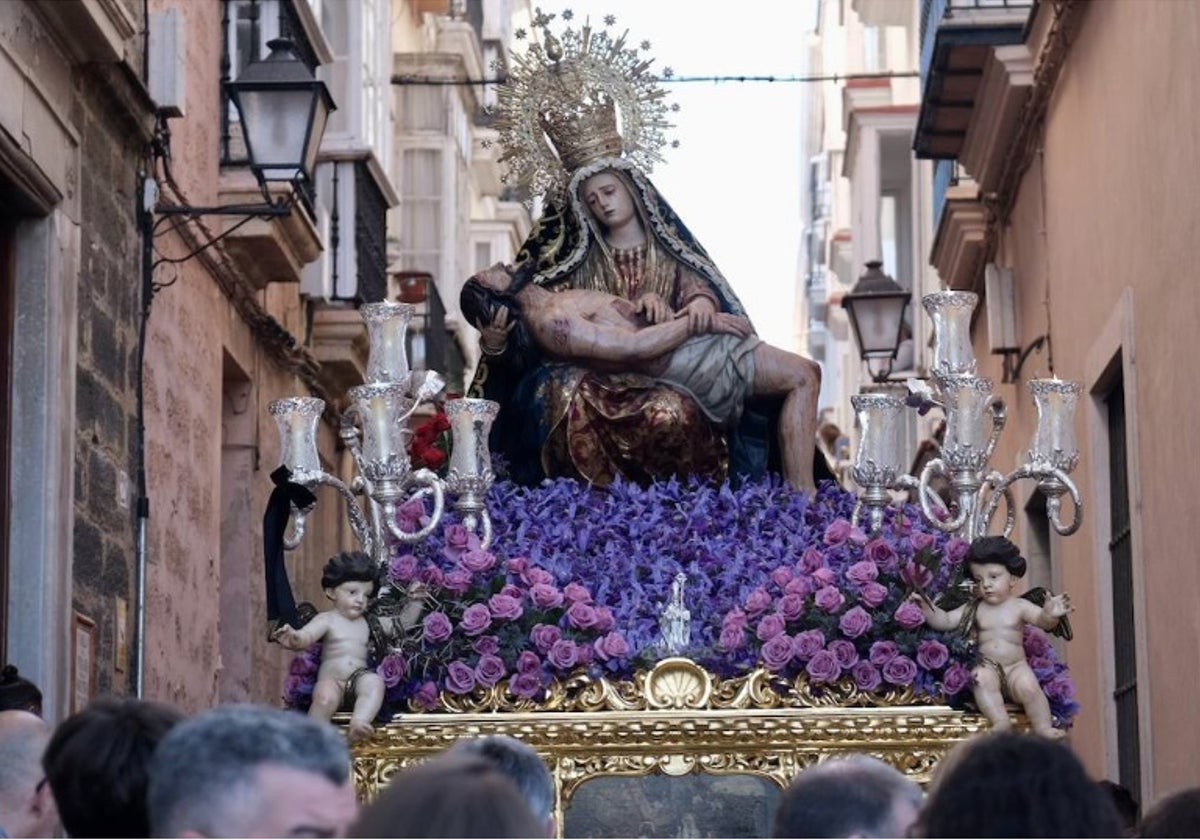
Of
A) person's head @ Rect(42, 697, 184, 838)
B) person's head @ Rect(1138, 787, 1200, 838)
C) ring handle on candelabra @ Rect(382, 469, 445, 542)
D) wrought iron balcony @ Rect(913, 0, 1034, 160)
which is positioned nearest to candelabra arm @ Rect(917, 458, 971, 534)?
ring handle on candelabra @ Rect(382, 469, 445, 542)

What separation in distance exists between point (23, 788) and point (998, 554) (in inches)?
112

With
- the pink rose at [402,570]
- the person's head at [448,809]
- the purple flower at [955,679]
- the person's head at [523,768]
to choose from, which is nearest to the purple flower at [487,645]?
the pink rose at [402,570]

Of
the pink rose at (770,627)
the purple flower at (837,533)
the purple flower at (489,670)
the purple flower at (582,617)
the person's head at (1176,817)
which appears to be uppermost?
the purple flower at (837,533)

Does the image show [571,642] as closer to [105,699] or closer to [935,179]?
[105,699]

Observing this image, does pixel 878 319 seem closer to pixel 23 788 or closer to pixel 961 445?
pixel 961 445

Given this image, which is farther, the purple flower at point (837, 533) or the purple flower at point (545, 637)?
the purple flower at point (837, 533)

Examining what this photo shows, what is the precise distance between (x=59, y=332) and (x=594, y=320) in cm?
227

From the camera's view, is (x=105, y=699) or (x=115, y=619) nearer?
(x=105, y=699)

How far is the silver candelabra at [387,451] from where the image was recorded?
755 cm

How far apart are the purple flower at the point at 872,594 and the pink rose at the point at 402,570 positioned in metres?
1.12

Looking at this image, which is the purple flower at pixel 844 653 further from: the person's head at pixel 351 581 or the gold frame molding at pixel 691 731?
the person's head at pixel 351 581

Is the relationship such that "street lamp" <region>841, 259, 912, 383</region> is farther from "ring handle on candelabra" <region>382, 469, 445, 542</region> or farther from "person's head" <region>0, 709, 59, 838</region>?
"person's head" <region>0, 709, 59, 838</region>

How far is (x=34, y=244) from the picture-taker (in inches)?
384

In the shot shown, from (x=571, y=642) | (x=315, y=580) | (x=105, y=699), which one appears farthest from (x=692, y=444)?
(x=315, y=580)
